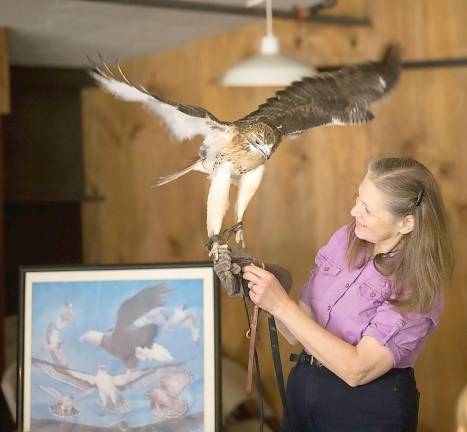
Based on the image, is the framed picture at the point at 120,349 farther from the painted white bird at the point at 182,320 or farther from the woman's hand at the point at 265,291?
the woman's hand at the point at 265,291

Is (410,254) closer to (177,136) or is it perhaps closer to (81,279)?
(177,136)

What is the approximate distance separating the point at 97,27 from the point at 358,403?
1.17 meters

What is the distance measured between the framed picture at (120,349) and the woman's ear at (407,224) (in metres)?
0.53

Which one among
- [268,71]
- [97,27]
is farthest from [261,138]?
[97,27]

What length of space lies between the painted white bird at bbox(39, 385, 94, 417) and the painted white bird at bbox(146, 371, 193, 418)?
0.14 m

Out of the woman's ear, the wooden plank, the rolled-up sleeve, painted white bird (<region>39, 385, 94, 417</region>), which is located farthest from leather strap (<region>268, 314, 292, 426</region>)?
the wooden plank

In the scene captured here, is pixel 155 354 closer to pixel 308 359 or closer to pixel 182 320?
pixel 182 320

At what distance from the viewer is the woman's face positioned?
3.85ft

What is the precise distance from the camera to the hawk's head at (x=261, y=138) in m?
1.06

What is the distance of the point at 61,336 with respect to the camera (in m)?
1.61

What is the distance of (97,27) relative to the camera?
1885 mm

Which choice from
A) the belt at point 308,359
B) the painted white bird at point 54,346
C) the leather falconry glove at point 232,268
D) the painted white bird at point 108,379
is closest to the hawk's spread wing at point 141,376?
the painted white bird at point 108,379

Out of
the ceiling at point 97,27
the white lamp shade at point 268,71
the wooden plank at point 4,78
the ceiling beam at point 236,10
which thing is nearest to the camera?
the white lamp shade at point 268,71

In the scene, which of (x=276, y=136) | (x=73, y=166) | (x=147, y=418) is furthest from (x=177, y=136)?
(x=73, y=166)
